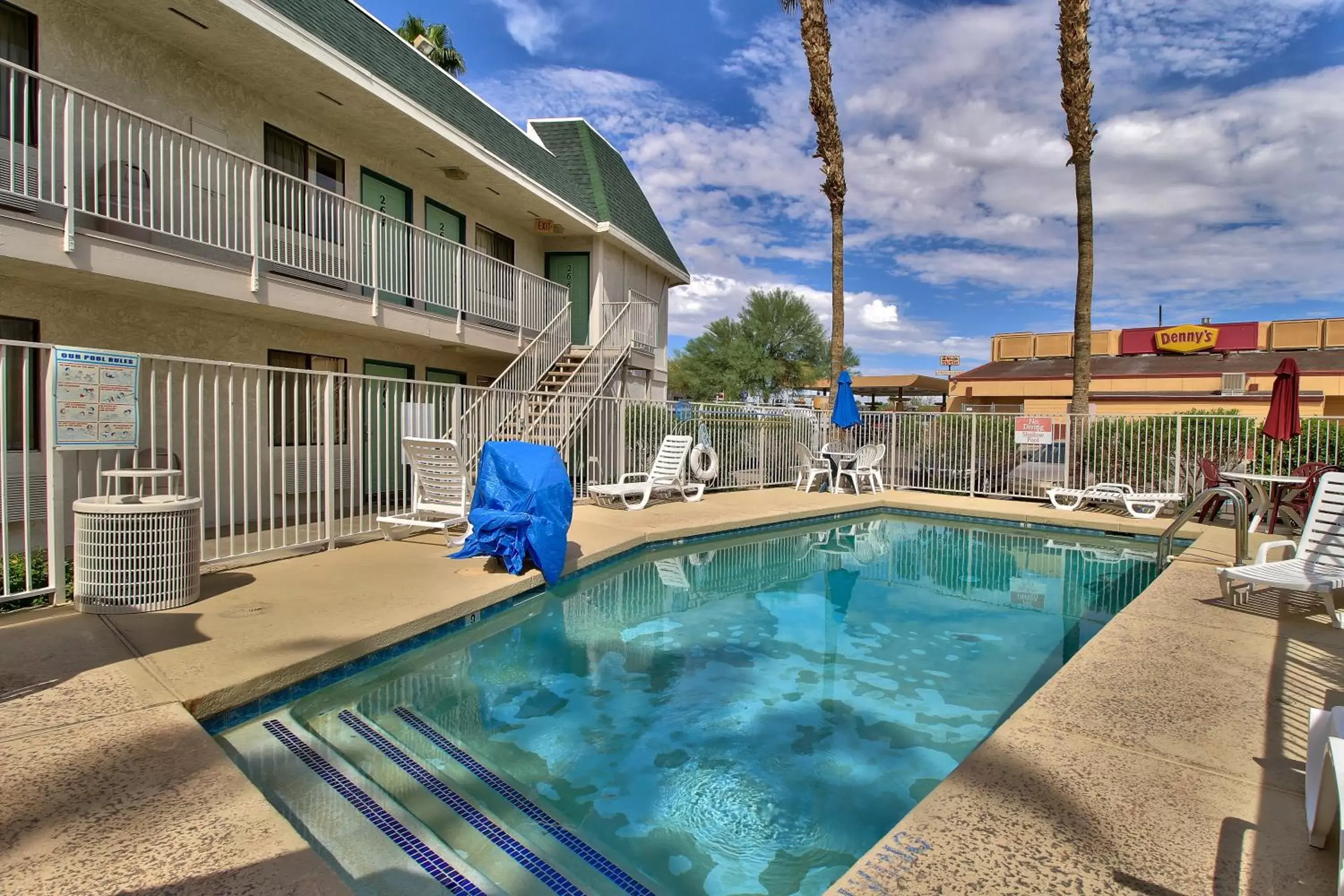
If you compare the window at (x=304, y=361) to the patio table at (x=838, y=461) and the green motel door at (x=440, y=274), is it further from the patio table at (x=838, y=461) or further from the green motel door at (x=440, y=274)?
the patio table at (x=838, y=461)

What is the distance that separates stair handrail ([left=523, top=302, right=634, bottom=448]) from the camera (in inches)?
459

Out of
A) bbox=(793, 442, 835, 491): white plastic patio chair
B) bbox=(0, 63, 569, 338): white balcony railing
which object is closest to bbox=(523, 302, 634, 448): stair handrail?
bbox=(0, 63, 569, 338): white balcony railing

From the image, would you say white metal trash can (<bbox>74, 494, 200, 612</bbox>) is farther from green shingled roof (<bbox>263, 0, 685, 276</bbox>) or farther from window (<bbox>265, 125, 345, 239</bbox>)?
green shingled roof (<bbox>263, 0, 685, 276</bbox>)

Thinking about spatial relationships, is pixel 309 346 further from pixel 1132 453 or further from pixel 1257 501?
pixel 1132 453

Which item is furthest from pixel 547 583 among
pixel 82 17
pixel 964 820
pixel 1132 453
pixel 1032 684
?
pixel 1132 453

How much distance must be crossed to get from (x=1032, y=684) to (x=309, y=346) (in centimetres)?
1041

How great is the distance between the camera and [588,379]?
555 inches

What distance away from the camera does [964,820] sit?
231 cm

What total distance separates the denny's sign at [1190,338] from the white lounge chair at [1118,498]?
24.0 meters

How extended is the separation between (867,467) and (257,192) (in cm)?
1160

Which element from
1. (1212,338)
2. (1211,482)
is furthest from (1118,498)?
(1212,338)

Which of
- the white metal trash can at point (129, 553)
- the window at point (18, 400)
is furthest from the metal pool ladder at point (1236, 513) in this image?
the window at point (18, 400)

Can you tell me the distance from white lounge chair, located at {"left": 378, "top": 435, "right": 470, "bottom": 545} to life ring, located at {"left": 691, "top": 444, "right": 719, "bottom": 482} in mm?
5899

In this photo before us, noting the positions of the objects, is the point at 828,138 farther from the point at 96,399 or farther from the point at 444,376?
the point at 96,399
